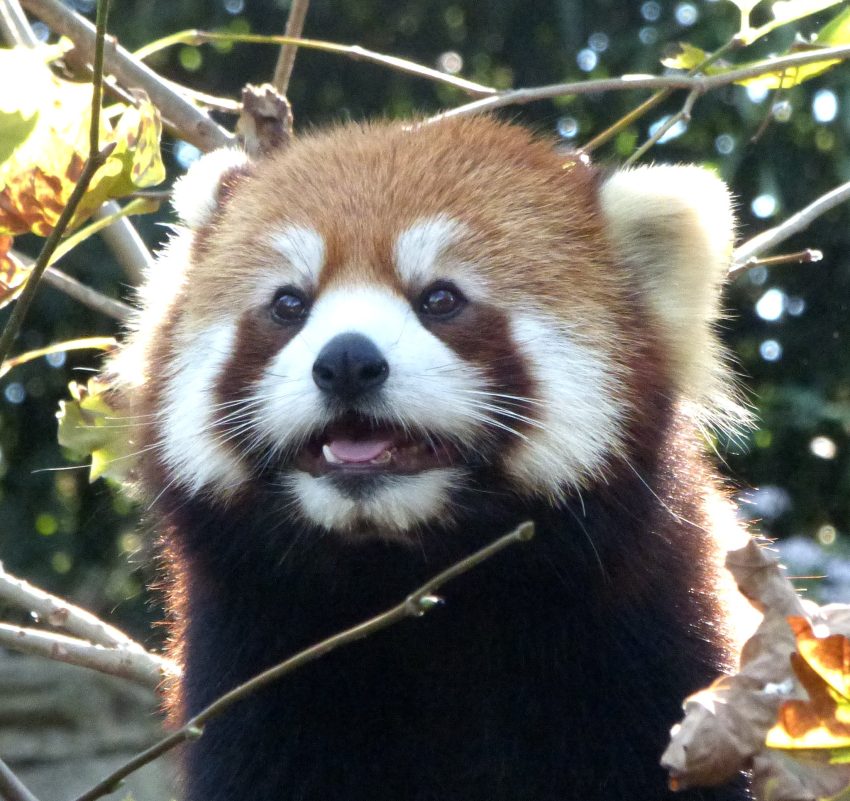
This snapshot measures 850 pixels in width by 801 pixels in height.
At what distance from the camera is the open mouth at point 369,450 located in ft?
6.48

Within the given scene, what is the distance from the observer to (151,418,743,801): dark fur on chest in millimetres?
2035

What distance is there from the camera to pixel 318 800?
2.09 m

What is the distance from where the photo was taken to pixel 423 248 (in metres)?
2.14

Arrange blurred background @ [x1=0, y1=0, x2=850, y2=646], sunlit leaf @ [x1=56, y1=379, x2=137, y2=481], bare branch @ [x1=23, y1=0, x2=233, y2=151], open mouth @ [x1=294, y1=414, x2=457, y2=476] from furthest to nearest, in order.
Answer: blurred background @ [x1=0, y1=0, x2=850, y2=646], bare branch @ [x1=23, y1=0, x2=233, y2=151], sunlit leaf @ [x1=56, y1=379, x2=137, y2=481], open mouth @ [x1=294, y1=414, x2=457, y2=476]

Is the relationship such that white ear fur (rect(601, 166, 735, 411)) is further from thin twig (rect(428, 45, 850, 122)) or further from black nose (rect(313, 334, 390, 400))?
black nose (rect(313, 334, 390, 400))

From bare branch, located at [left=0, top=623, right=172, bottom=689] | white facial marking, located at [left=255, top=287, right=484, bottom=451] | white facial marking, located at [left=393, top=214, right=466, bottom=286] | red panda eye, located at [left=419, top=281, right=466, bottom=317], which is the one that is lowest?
bare branch, located at [left=0, top=623, right=172, bottom=689]

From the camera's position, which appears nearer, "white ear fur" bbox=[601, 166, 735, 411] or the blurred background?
"white ear fur" bbox=[601, 166, 735, 411]

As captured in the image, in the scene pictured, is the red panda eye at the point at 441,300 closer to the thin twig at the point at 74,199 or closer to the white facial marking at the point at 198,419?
the white facial marking at the point at 198,419

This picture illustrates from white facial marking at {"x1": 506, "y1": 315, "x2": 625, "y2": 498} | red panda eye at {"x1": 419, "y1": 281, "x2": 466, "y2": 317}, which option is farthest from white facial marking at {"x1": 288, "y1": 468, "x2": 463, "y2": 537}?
red panda eye at {"x1": 419, "y1": 281, "x2": 466, "y2": 317}

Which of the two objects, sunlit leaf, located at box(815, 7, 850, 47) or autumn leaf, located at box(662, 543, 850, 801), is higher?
sunlit leaf, located at box(815, 7, 850, 47)

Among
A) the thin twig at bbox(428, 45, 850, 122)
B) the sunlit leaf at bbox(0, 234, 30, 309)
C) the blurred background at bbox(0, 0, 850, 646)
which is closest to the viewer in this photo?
the sunlit leaf at bbox(0, 234, 30, 309)

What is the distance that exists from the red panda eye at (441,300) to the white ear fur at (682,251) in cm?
36

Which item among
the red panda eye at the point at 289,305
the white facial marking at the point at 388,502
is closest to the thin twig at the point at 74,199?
Result: the white facial marking at the point at 388,502

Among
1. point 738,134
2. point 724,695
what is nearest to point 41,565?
point 738,134
